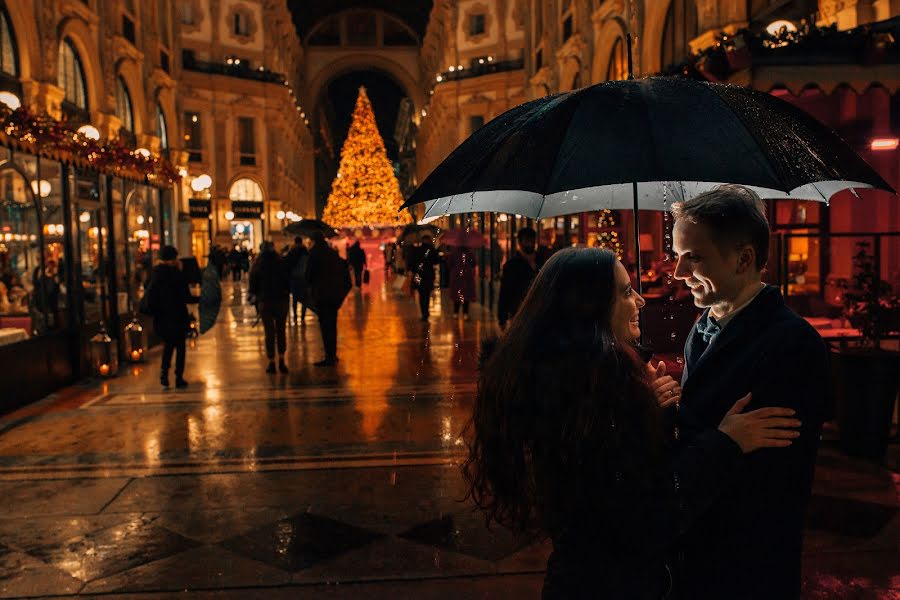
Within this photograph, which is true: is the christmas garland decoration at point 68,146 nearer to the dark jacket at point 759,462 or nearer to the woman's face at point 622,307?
the woman's face at point 622,307

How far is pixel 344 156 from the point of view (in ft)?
183

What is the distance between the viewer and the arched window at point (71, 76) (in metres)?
24.0

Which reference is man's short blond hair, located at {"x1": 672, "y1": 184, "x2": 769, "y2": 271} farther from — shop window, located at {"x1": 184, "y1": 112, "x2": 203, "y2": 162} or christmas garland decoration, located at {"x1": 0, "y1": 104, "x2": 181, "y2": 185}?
shop window, located at {"x1": 184, "y1": 112, "x2": 203, "y2": 162}

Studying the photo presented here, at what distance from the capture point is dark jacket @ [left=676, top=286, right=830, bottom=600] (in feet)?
6.93

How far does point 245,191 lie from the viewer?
2029 inches

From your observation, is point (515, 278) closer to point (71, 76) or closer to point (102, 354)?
point (102, 354)

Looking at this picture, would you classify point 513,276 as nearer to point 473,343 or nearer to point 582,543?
point 473,343

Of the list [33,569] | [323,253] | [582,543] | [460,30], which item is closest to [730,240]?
[582,543]

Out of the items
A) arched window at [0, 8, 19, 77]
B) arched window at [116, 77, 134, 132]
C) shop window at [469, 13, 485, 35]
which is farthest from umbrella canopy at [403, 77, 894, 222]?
shop window at [469, 13, 485, 35]

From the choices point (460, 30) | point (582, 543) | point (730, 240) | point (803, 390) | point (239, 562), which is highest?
point (460, 30)

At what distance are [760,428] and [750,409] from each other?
78 mm

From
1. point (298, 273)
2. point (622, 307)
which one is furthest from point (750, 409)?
point (298, 273)

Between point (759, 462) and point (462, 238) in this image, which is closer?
point (759, 462)

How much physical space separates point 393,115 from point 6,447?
101 metres
